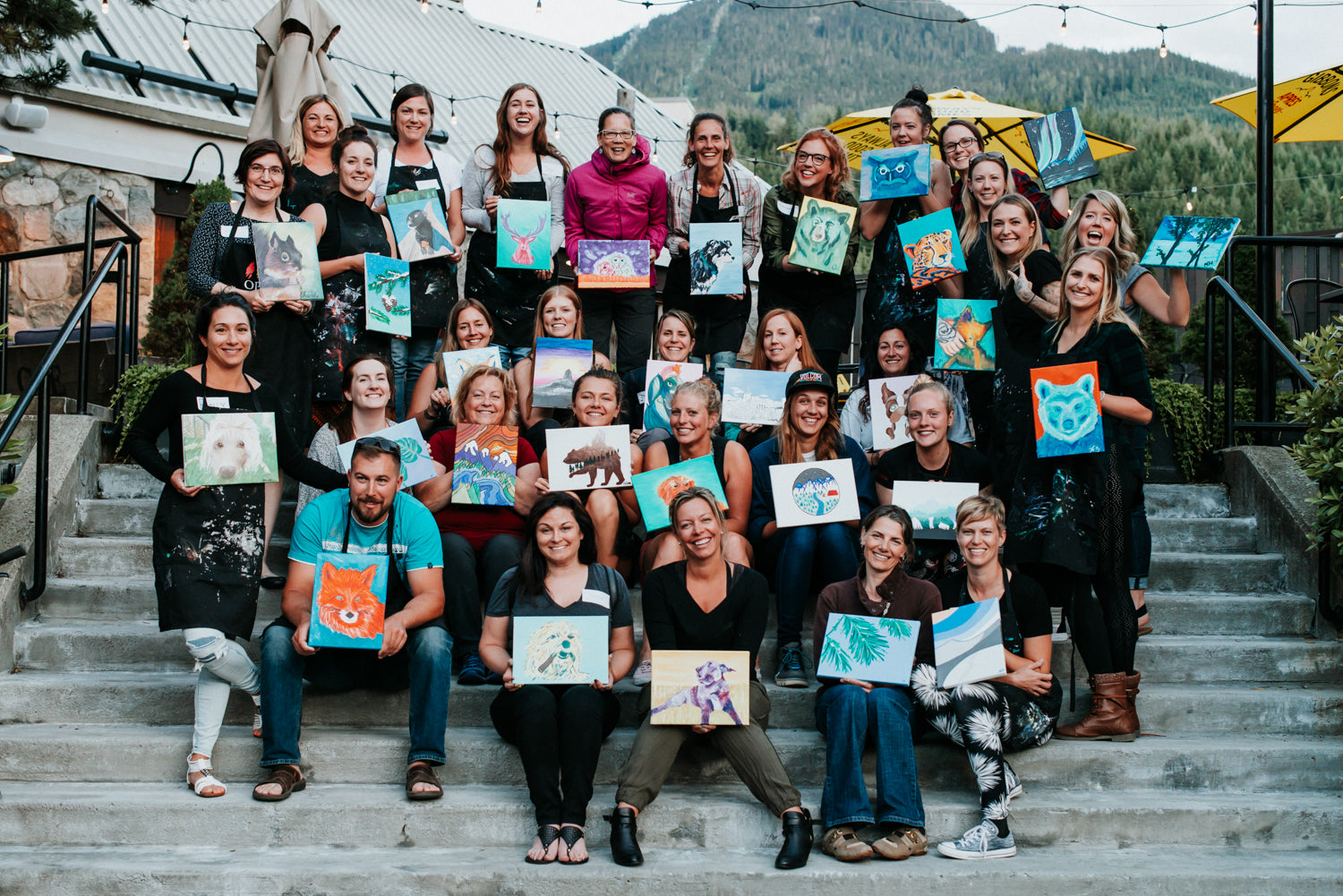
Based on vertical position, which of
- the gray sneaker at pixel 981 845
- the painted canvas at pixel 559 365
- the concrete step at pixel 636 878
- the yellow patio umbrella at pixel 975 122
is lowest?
the concrete step at pixel 636 878

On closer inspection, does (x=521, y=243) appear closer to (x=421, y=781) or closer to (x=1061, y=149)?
(x=1061, y=149)

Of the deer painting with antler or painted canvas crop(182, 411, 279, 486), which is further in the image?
the deer painting with antler

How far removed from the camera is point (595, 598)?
4.29 meters

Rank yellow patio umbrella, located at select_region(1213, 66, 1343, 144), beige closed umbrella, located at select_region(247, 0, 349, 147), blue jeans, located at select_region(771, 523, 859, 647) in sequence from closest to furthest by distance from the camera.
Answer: blue jeans, located at select_region(771, 523, 859, 647) < beige closed umbrella, located at select_region(247, 0, 349, 147) < yellow patio umbrella, located at select_region(1213, 66, 1343, 144)

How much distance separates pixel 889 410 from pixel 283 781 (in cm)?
296

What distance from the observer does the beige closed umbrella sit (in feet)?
23.3

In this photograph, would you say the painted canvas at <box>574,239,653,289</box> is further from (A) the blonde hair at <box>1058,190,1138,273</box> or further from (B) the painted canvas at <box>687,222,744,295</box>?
(A) the blonde hair at <box>1058,190,1138,273</box>

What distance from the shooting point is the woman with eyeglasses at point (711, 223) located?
603 cm

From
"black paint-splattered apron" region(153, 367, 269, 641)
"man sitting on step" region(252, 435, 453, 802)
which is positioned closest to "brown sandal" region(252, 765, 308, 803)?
"man sitting on step" region(252, 435, 453, 802)

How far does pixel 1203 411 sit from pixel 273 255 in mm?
4714

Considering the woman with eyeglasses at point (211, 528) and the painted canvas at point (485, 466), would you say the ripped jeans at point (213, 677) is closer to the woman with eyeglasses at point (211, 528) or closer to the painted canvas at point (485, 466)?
the woman with eyeglasses at point (211, 528)

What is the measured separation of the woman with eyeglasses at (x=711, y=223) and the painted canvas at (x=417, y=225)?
1153mm

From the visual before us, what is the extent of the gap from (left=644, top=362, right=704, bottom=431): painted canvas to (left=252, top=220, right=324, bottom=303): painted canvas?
1546mm

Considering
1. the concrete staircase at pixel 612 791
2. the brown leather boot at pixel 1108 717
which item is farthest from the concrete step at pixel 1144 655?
the brown leather boot at pixel 1108 717
